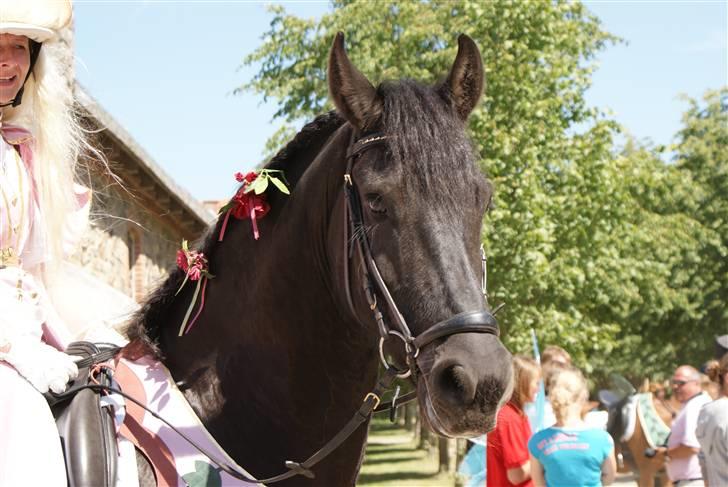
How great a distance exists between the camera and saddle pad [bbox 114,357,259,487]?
2.81 m

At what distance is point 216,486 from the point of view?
284cm

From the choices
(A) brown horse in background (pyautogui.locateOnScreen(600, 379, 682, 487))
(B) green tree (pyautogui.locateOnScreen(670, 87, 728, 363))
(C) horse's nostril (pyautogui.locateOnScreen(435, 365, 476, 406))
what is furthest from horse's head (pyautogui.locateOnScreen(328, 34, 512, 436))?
(B) green tree (pyautogui.locateOnScreen(670, 87, 728, 363))

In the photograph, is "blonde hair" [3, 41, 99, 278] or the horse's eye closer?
the horse's eye

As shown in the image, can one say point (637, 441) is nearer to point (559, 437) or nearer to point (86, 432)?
point (559, 437)

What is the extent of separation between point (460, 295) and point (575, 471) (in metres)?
4.36

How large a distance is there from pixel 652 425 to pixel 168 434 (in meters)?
9.98

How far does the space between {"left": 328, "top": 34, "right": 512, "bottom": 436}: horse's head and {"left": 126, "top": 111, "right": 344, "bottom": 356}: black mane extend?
0.33 m

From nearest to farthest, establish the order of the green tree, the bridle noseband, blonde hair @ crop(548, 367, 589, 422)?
the bridle noseband
blonde hair @ crop(548, 367, 589, 422)
the green tree

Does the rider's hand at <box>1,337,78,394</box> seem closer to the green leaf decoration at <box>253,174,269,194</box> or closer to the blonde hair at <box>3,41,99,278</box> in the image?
the blonde hair at <box>3,41,99,278</box>

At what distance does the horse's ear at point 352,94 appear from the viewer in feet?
9.43

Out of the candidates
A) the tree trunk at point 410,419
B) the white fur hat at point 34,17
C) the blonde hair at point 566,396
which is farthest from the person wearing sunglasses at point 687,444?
the tree trunk at point 410,419

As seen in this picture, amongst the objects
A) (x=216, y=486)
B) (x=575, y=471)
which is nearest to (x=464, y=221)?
(x=216, y=486)

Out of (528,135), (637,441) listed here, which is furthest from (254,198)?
(528,135)

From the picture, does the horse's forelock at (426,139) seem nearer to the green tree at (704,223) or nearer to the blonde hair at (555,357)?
the blonde hair at (555,357)
